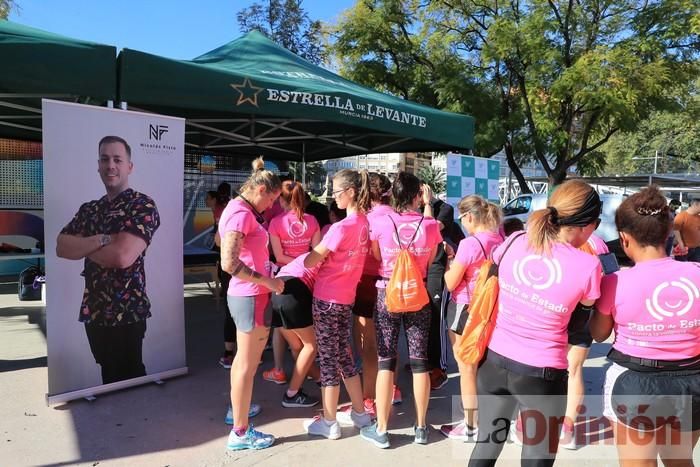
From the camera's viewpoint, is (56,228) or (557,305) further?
(56,228)

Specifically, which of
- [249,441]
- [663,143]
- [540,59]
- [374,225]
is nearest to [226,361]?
[249,441]

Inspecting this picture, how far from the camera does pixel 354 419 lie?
10.3ft

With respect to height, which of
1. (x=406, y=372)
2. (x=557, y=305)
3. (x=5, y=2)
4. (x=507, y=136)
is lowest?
(x=406, y=372)

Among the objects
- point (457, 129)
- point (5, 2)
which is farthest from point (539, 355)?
point (5, 2)

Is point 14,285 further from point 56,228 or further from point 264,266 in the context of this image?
point 264,266

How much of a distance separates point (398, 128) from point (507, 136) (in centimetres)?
984

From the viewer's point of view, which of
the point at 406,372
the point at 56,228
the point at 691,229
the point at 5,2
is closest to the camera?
the point at 56,228

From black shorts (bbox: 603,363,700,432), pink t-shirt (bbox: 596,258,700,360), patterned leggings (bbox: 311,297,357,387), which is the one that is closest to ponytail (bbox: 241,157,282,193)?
patterned leggings (bbox: 311,297,357,387)

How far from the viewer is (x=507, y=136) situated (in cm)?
1386

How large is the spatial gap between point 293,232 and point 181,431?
150 centimetres

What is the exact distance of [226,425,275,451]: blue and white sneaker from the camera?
2881 mm

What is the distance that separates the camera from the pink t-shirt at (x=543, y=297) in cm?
180

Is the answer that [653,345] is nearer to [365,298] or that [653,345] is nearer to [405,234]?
[405,234]

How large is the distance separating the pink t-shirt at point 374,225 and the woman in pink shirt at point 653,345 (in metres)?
1.43
